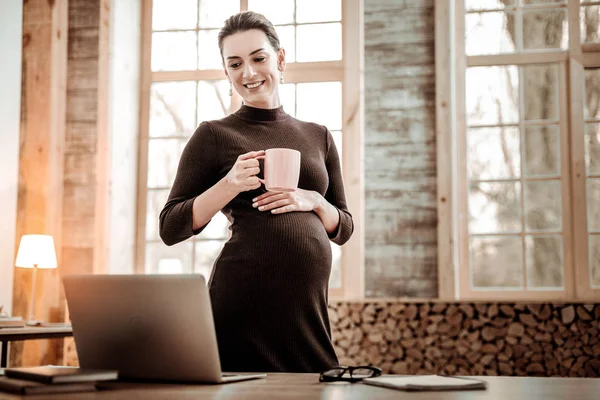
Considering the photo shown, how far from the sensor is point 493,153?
4.35m

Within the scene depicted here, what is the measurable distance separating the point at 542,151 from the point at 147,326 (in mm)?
3562

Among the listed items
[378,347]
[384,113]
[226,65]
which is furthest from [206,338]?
[384,113]

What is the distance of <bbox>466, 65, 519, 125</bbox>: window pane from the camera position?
4.38m

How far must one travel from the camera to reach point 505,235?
4250 millimetres

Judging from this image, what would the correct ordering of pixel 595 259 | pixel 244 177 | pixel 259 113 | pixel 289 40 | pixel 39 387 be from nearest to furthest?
1. pixel 39 387
2. pixel 244 177
3. pixel 259 113
4. pixel 595 259
5. pixel 289 40

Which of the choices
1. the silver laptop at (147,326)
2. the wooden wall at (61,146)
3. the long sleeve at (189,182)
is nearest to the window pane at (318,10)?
the wooden wall at (61,146)

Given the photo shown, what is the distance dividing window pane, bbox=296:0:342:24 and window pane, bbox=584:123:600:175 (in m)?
1.71

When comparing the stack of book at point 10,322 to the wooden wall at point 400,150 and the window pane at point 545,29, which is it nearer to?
the wooden wall at point 400,150

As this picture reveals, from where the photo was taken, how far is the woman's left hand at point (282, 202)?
1.70 metres

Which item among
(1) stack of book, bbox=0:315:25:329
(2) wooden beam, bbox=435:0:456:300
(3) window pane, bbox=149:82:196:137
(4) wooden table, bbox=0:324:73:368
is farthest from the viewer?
(3) window pane, bbox=149:82:196:137

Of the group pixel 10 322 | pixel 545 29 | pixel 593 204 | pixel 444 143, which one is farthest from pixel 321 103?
pixel 10 322

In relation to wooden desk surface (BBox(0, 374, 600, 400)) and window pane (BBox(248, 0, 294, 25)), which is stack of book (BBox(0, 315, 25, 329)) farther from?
window pane (BBox(248, 0, 294, 25))

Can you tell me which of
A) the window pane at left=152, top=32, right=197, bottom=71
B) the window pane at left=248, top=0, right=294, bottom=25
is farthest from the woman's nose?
the window pane at left=152, top=32, right=197, bottom=71

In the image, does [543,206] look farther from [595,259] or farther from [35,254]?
[35,254]
